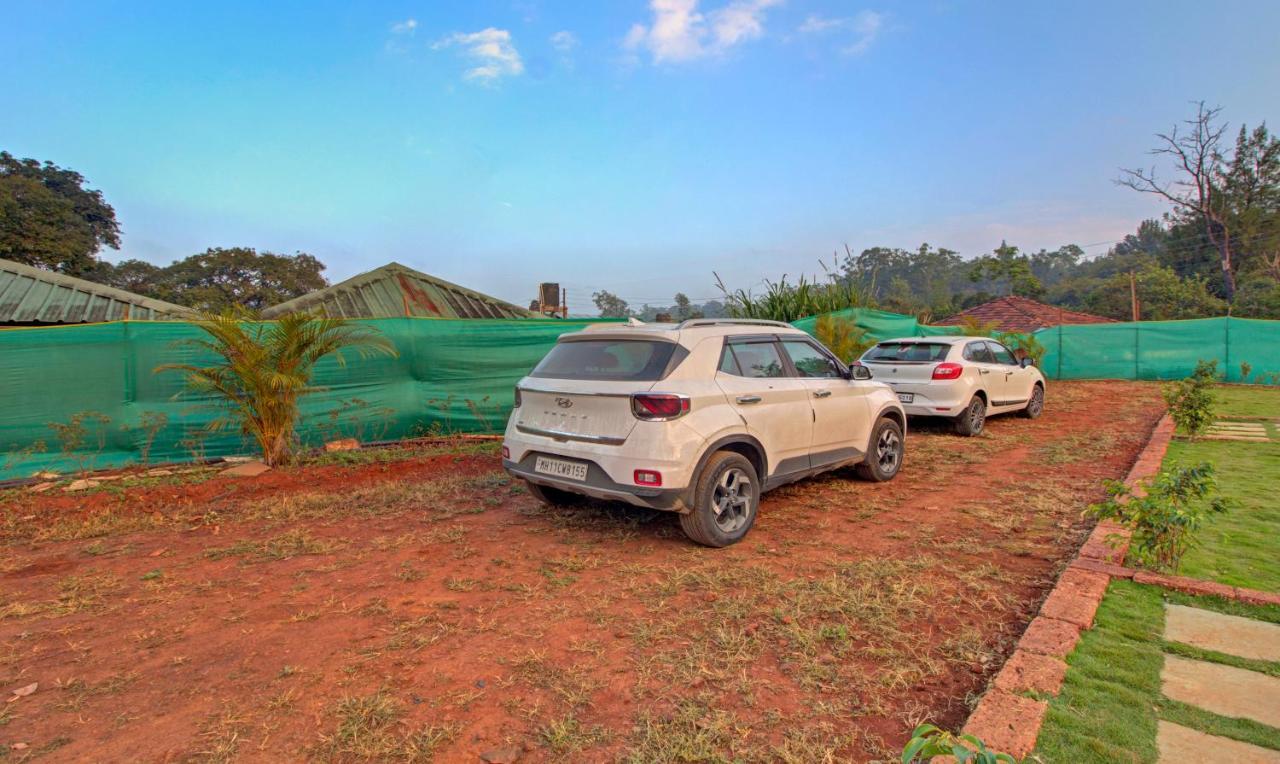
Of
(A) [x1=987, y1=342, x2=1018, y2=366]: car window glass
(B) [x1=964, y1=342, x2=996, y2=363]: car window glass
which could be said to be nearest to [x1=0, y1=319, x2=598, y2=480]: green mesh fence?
(B) [x1=964, y1=342, x2=996, y2=363]: car window glass

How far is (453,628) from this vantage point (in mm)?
3084

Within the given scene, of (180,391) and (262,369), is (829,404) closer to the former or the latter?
(262,369)

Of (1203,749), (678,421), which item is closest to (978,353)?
(678,421)

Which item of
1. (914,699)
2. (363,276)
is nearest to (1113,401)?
(914,699)

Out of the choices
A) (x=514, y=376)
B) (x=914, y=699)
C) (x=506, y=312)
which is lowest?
(x=914, y=699)

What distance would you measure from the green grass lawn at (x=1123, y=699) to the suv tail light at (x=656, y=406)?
2.31 m

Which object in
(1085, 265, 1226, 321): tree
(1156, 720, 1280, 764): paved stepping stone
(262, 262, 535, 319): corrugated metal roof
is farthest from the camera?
(1085, 265, 1226, 321): tree

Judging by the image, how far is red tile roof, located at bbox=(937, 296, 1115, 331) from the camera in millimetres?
27016

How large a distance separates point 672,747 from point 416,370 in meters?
6.89

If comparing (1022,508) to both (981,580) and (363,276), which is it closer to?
(981,580)

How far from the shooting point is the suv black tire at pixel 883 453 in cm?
577

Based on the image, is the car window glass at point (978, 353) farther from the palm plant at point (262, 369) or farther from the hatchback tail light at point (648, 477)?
the palm plant at point (262, 369)

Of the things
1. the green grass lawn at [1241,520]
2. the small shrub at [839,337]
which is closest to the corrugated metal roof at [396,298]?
the small shrub at [839,337]

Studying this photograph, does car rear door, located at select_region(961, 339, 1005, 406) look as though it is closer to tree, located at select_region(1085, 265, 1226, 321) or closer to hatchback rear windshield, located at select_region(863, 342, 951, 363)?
hatchback rear windshield, located at select_region(863, 342, 951, 363)
